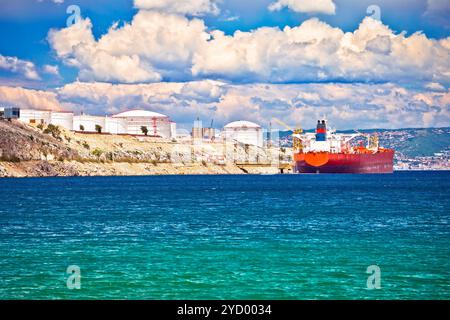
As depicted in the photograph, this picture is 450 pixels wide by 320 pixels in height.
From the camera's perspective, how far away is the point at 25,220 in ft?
225

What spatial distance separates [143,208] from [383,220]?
102 ft

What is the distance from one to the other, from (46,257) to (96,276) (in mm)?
7527

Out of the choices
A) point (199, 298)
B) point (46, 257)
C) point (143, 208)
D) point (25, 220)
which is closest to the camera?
point (199, 298)

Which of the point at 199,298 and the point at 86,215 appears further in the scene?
the point at 86,215

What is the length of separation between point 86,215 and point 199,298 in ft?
150
